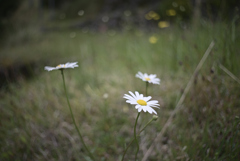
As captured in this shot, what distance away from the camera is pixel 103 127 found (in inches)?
41.3

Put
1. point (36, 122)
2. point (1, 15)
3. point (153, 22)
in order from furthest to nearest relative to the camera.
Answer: point (153, 22), point (1, 15), point (36, 122)

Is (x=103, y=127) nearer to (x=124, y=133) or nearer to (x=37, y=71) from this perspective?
(x=124, y=133)

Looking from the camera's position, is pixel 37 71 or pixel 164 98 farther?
pixel 37 71

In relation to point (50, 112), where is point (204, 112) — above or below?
above

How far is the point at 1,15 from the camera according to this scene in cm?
433

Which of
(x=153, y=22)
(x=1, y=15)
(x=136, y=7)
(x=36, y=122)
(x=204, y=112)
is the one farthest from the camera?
(x=136, y=7)

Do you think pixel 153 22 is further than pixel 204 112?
Yes

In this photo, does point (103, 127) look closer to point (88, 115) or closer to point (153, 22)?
point (88, 115)

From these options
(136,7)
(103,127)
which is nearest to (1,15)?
(136,7)

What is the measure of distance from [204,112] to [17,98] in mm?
1895

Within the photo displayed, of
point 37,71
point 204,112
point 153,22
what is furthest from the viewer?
point 153,22

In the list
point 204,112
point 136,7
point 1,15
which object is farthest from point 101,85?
point 136,7

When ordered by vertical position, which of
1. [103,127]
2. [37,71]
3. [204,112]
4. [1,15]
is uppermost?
[1,15]

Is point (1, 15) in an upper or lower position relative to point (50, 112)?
upper
